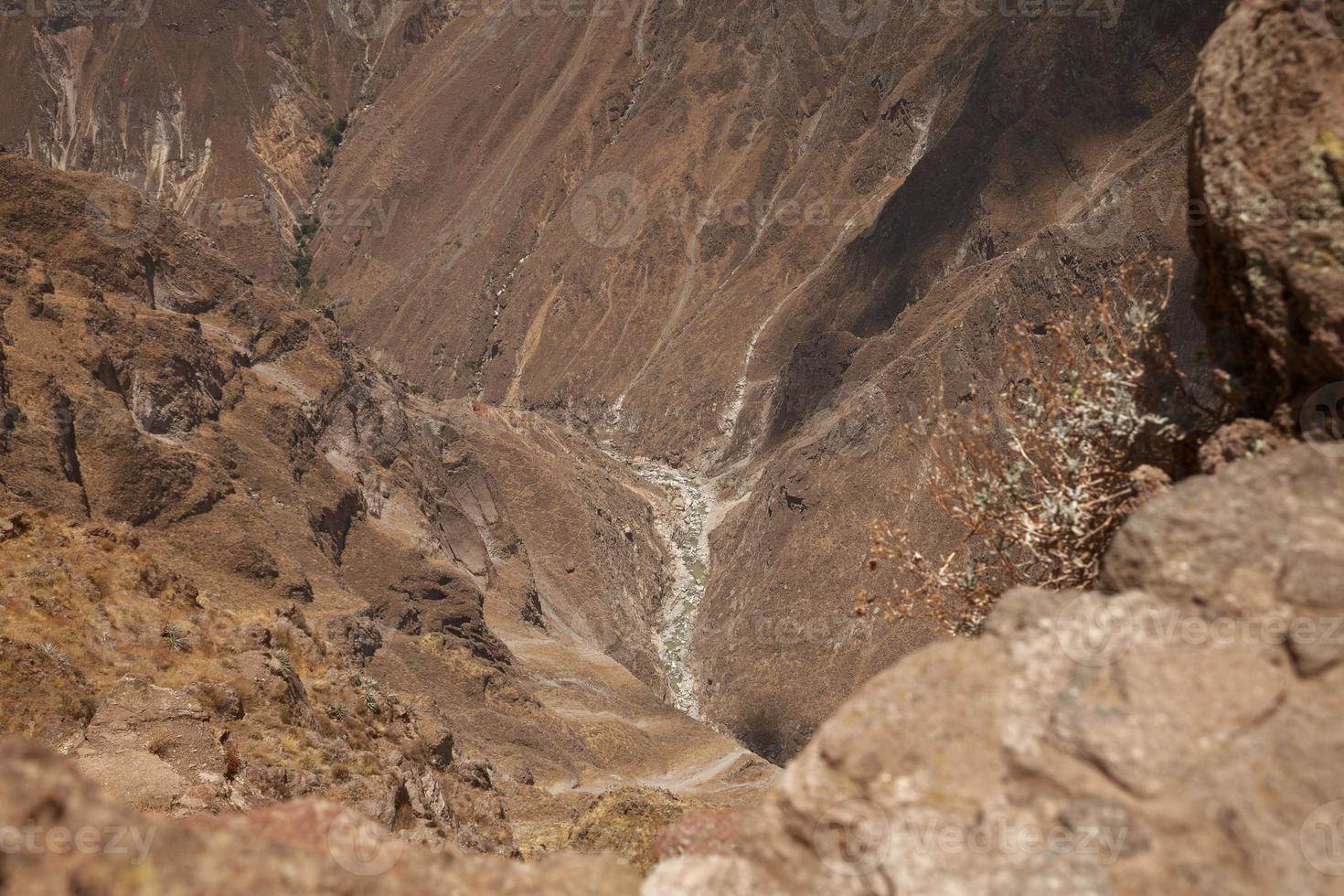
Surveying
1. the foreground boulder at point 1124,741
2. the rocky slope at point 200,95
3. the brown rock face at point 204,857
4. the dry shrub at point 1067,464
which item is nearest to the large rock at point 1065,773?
the foreground boulder at point 1124,741

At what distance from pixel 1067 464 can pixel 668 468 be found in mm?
51654

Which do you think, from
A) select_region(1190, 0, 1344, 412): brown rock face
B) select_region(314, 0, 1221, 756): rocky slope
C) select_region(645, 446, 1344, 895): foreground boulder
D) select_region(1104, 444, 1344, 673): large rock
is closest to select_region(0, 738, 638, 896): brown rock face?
select_region(645, 446, 1344, 895): foreground boulder

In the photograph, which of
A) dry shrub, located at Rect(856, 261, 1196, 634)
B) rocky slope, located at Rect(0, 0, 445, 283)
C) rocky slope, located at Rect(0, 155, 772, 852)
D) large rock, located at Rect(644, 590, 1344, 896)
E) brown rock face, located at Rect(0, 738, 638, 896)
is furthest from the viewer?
rocky slope, located at Rect(0, 0, 445, 283)

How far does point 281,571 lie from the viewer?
71.4ft

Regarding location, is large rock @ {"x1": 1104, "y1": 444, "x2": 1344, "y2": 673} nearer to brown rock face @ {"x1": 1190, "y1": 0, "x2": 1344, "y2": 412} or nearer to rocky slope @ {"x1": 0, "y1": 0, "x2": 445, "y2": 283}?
brown rock face @ {"x1": 1190, "y1": 0, "x2": 1344, "y2": 412}

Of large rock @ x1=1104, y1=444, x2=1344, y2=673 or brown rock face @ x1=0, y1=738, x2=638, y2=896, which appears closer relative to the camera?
brown rock face @ x1=0, y1=738, x2=638, y2=896

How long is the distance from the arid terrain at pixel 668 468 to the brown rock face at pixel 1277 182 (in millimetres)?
20

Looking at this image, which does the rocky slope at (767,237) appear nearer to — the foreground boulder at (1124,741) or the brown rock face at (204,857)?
the foreground boulder at (1124,741)

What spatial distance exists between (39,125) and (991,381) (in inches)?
4998

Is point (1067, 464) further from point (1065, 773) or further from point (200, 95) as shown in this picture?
point (200, 95)

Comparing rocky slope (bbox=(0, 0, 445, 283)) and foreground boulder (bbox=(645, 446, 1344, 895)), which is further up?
rocky slope (bbox=(0, 0, 445, 283))

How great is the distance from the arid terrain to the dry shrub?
22cm

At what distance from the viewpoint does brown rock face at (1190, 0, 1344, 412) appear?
153 inches

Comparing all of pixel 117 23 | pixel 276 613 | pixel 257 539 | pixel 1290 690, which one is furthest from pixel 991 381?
pixel 117 23
